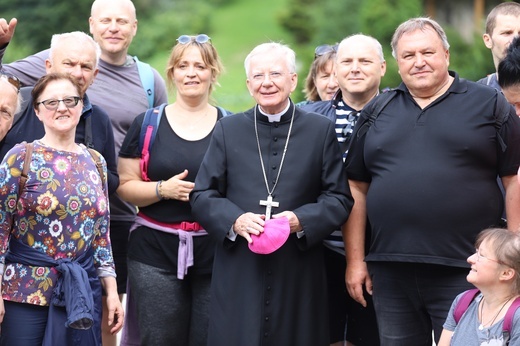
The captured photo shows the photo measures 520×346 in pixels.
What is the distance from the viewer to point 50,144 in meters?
5.03

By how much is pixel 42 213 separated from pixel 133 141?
47.1 inches

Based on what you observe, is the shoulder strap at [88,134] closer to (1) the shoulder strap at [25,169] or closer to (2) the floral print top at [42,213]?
(2) the floral print top at [42,213]

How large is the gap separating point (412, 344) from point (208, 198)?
1397 millimetres

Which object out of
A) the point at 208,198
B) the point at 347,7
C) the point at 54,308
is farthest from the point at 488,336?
the point at 347,7

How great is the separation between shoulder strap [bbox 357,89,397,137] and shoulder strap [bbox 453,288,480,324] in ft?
3.77

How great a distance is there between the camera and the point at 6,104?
16.7ft

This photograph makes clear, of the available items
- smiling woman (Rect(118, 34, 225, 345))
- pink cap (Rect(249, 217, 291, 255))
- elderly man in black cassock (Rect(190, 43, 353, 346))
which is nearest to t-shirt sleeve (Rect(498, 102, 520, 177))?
elderly man in black cassock (Rect(190, 43, 353, 346))

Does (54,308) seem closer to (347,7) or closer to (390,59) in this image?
(390,59)

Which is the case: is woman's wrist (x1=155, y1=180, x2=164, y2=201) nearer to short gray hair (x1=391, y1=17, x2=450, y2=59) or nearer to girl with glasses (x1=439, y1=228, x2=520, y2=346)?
short gray hair (x1=391, y1=17, x2=450, y2=59)

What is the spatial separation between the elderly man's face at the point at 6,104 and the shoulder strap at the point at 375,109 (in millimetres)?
1950

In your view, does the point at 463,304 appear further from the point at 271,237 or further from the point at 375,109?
the point at 375,109

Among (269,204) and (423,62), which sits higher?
(423,62)

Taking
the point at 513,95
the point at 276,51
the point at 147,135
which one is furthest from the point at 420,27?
the point at 147,135

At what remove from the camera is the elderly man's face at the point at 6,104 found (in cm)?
508
